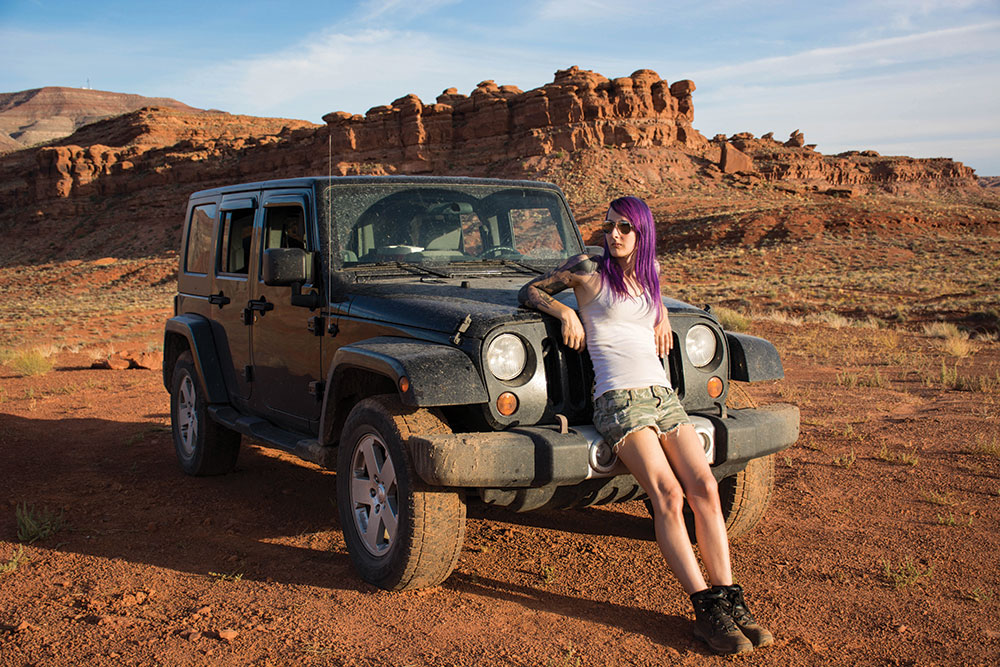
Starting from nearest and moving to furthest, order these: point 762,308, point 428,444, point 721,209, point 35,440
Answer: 1. point 428,444
2. point 35,440
3. point 762,308
4. point 721,209

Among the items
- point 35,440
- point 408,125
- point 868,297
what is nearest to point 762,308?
point 868,297

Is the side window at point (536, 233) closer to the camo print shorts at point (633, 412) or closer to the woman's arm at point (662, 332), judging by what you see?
the woman's arm at point (662, 332)

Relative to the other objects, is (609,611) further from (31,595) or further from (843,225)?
(843,225)

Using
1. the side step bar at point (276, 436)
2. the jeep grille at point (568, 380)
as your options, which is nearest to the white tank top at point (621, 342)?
the jeep grille at point (568, 380)

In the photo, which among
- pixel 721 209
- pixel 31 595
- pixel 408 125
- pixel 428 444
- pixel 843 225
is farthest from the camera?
pixel 408 125

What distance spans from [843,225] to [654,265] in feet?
126

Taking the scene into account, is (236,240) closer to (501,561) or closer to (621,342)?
(501,561)

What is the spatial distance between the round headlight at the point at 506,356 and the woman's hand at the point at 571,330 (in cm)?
20

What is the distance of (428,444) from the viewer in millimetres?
3504

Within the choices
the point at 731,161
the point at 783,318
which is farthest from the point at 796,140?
the point at 783,318

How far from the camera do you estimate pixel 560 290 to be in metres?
4.04

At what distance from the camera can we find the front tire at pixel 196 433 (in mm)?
6273

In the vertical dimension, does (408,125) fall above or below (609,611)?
above

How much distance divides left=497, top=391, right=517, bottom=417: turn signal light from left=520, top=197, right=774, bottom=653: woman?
0.37 meters
